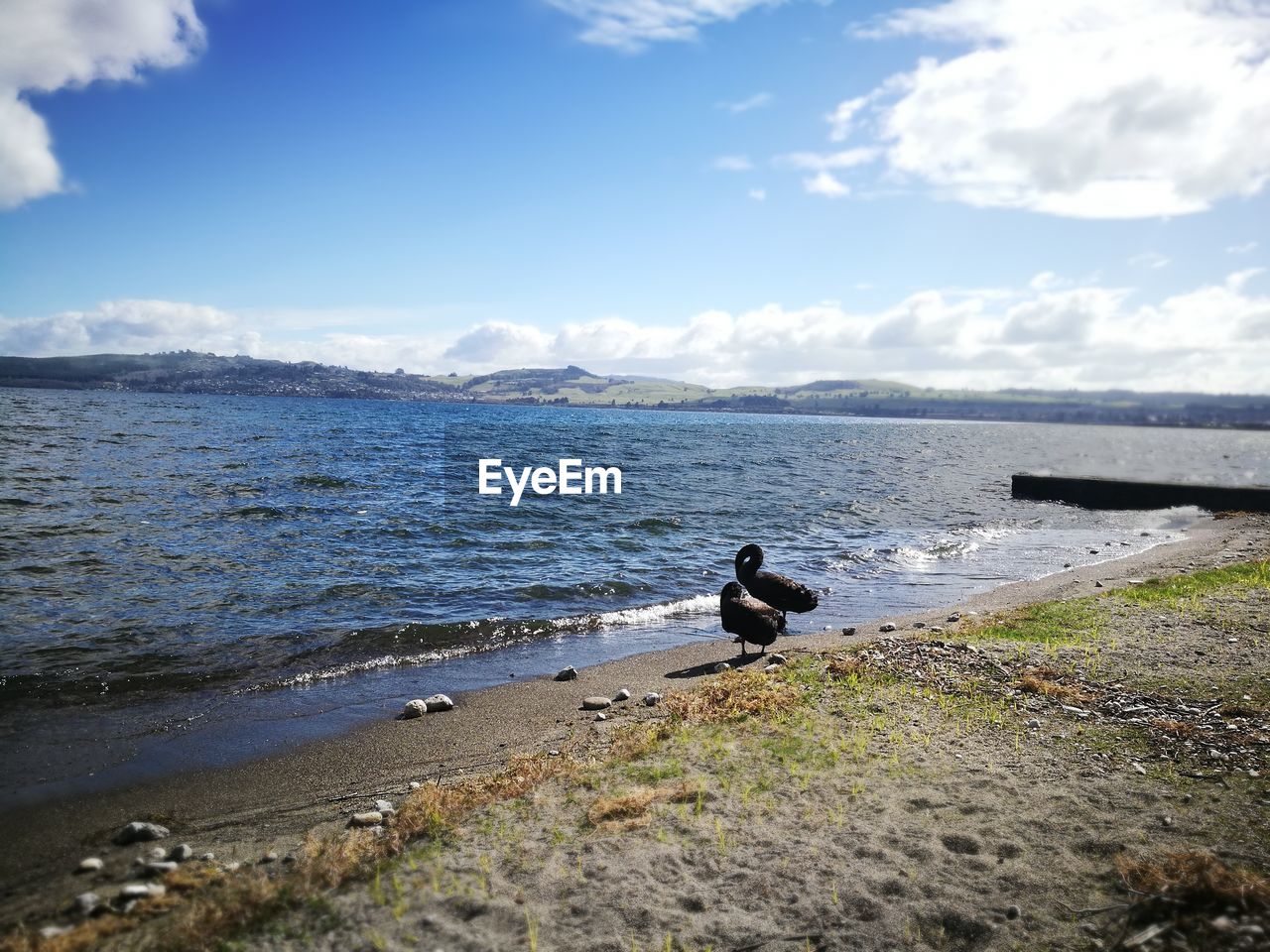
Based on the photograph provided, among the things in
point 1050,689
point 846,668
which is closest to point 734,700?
point 846,668

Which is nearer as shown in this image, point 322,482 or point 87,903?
point 87,903

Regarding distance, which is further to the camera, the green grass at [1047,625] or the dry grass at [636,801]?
the green grass at [1047,625]

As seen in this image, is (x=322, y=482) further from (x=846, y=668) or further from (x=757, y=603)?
(x=846, y=668)

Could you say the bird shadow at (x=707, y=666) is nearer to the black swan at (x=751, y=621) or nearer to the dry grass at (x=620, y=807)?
the black swan at (x=751, y=621)

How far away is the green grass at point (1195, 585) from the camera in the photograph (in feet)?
55.8

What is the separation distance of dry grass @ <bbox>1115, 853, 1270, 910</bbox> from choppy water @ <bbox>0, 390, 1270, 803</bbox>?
1122 cm

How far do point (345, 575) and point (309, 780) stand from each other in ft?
41.3

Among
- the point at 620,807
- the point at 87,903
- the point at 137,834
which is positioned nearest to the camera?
the point at 87,903

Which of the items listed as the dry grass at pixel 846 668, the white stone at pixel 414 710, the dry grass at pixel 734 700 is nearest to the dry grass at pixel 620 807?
the dry grass at pixel 734 700

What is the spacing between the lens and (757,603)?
642 inches

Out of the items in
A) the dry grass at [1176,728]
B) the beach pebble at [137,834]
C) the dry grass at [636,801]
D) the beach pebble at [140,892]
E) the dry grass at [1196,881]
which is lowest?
the beach pebble at [137,834]

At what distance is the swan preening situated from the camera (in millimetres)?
15664

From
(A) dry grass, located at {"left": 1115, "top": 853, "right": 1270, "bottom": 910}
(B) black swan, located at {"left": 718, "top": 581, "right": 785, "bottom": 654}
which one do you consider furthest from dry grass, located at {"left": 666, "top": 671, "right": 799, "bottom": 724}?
(A) dry grass, located at {"left": 1115, "top": 853, "right": 1270, "bottom": 910}

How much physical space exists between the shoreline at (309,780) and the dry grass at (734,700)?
1093 mm
